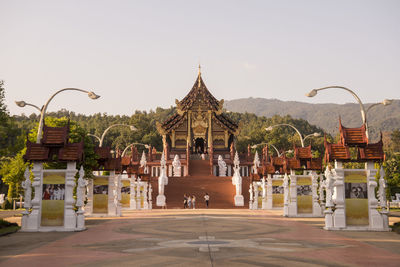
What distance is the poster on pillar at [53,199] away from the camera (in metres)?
21.5

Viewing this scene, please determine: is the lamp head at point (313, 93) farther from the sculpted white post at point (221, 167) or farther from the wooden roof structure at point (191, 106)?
the wooden roof structure at point (191, 106)

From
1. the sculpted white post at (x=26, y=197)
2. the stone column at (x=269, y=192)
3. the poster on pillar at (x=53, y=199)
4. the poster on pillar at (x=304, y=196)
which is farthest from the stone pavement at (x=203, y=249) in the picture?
the stone column at (x=269, y=192)

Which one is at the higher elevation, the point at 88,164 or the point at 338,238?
the point at 88,164

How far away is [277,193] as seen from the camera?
3988 centimetres

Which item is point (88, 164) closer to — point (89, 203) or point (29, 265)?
point (89, 203)

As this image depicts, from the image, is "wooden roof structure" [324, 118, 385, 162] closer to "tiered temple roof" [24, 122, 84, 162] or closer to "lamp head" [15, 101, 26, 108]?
"tiered temple roof" [24, 122, 84, 162]

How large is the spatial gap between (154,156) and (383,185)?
51081 millimetres

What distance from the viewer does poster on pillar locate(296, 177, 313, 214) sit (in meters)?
30.2

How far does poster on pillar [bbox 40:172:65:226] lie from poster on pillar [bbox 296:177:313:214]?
1573 cm

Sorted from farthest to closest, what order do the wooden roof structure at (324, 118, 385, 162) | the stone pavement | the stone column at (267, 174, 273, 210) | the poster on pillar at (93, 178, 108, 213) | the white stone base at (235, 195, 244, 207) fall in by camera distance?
1. the white stone base at (235, 195, 244, 207)
2. the stone column at (267, 174, 273, 210)
3. the poster on pillar at (93, 178, 108, 213)
4. the wooden roof structure at (324, 118, 385, 162)
5. the stone pavement

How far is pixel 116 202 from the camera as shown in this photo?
32781 millimetres

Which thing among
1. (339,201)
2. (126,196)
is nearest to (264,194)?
(126,196)

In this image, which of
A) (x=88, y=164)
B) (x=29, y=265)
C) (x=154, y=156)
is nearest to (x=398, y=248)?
(x=29, y=265)

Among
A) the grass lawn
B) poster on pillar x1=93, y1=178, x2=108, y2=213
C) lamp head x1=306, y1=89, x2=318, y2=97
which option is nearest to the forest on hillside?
poster on pillar x1=93, y1=178, x2=108, y2=213
